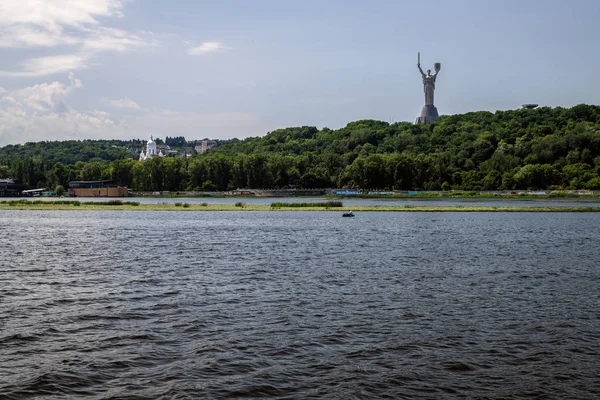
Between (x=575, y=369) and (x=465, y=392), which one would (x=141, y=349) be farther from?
(x=575, y=369)

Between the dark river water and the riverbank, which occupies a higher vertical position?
the riverbank

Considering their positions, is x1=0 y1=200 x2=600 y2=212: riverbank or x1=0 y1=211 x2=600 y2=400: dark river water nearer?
x1=0 y1=211 x2=600 y2=400: dark river water

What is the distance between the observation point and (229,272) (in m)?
34.2

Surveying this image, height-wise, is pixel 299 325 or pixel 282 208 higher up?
pixel 282 208

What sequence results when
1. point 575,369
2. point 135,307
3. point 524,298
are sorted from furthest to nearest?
point 524,298 → point 135,307 → point 575,369

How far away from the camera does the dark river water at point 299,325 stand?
50.9 ft

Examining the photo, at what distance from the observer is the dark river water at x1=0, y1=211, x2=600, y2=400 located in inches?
610

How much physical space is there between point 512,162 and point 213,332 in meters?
193

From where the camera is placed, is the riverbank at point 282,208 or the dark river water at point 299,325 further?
the riverbank at point 282,208

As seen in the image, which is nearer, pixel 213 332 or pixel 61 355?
pixel 61 355

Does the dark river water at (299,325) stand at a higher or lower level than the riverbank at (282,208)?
lower

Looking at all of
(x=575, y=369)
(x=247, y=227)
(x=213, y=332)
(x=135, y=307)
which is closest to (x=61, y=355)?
(x=213, y=332)

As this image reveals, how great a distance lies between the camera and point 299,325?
21219 mm

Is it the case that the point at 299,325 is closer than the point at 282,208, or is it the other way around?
the point at 299,325
